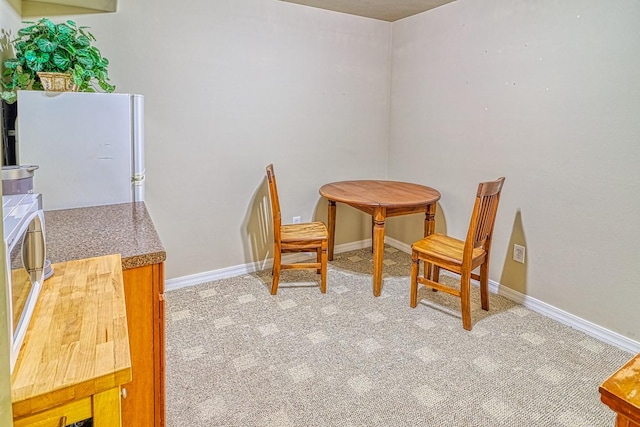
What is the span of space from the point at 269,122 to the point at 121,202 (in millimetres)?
1511

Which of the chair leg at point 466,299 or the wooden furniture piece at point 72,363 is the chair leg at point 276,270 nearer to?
the chair leg at point 466,299

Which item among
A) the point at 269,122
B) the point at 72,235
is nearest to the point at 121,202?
the point at 72,235

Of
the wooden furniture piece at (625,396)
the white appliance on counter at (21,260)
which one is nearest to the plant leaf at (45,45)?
the white appliance on counter at (21,260)

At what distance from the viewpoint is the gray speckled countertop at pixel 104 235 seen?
140 centimetres

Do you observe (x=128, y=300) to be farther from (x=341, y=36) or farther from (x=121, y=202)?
(x=341, y=36)

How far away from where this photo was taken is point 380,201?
9.53 feet

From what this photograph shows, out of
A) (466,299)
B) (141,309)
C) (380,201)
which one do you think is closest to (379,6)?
(380,201)

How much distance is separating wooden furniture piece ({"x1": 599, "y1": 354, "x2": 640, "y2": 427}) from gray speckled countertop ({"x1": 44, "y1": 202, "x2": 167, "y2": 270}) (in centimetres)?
130

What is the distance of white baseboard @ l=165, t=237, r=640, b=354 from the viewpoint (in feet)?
7.86

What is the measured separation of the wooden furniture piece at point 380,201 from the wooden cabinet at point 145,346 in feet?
5.69

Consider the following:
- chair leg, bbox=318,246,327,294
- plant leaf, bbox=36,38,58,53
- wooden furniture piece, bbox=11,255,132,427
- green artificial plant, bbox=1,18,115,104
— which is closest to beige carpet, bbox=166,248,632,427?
chair leg, bbox=318,246,327,294

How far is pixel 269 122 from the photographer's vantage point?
10.8 ft

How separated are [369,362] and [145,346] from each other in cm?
121

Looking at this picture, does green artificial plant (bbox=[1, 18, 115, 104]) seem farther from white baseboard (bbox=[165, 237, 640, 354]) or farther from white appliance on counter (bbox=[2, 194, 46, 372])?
white baseboard (bbox=[165, 237, 640, 354])
